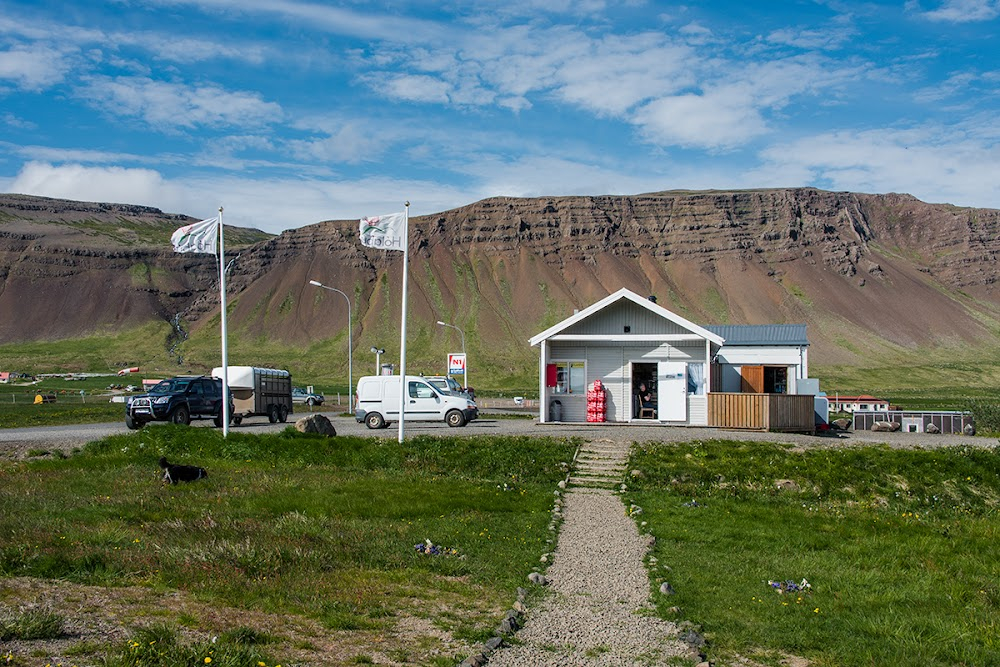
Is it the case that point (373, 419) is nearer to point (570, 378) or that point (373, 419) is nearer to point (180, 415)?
point (180, 415)

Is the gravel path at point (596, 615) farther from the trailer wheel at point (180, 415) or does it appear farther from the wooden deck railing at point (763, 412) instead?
the trailer wheel at point (180, 415)

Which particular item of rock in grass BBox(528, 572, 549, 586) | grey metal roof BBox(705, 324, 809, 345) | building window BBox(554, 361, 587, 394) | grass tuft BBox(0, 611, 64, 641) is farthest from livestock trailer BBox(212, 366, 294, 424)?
grass tuft BBox(0, 611, 64, 641)

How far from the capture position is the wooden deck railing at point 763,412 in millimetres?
30469

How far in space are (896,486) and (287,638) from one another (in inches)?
701

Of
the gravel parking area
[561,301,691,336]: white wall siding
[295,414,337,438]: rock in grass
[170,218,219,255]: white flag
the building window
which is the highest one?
[170,218,219,255]: white flag

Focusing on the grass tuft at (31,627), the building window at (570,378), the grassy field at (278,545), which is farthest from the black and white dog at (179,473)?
the building window at (570,378)

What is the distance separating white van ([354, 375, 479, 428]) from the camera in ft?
112

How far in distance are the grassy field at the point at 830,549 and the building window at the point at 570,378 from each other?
32.6 ft

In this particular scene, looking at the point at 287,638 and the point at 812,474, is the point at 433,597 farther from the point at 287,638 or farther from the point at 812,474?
the point at 812,474

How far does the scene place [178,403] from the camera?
3319 cm

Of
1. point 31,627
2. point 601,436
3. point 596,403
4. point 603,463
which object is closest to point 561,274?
point 596,403

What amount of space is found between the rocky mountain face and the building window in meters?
95.0

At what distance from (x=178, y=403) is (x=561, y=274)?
13041 cm

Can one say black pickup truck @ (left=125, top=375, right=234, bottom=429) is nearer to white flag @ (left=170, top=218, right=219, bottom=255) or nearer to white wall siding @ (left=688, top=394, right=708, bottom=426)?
white flag @ (left=170, top=218, right=219, bottom=255)
